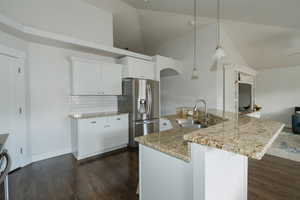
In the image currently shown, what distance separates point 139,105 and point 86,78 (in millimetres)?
1425

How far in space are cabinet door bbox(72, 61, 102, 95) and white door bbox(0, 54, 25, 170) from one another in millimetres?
913

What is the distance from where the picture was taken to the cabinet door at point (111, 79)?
3.46 m

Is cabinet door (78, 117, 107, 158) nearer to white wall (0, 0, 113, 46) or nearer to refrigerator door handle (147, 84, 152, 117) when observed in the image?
refrigerator door handle (147, 84, 152, 117)

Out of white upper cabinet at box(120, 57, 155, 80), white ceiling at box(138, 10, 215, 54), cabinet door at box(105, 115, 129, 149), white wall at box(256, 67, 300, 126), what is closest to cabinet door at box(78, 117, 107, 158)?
cabinet door at box(105, 115, 129, 149)

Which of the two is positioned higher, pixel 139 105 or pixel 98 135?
pixel 139 105

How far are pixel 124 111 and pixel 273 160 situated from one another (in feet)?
11.3

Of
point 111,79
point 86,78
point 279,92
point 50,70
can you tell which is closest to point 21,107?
point 50,70

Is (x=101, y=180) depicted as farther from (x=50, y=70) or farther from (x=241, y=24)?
(x=241, y=24)

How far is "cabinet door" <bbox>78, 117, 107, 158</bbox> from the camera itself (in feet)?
9.46

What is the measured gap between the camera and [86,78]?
3.20 meters

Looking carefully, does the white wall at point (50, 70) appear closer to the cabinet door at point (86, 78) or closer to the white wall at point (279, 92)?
the cabinet door at point (86, 78)

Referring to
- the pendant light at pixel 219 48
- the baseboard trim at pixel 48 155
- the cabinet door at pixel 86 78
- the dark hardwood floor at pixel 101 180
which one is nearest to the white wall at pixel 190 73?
the pendant light at pixel 219 48

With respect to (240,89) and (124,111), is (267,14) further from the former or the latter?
(124,111)

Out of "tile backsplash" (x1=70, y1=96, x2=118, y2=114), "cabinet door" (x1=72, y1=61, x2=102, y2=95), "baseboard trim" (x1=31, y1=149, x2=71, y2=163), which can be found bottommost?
"baseboard trim" (x1=31, y1=149, x2=71, y2=163)
